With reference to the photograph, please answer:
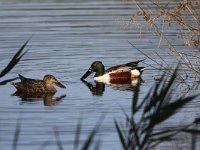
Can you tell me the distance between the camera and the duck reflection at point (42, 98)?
14527 mm

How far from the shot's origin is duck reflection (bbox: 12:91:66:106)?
14527 millimetres

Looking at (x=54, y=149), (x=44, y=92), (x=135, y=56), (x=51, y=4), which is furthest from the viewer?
(x=51, y=4)

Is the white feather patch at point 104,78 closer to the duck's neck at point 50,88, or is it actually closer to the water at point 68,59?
the water at point 68,59

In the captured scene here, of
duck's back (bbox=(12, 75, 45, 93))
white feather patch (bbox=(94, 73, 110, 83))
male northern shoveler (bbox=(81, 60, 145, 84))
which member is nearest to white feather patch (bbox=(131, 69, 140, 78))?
male northern shoveler (bbox=(81, 60, 145, 84))

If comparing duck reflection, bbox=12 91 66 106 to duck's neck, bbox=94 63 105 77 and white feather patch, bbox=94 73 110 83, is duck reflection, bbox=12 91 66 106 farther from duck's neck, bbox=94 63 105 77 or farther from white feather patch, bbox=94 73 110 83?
white feather patch, bbox=94 73 110 83

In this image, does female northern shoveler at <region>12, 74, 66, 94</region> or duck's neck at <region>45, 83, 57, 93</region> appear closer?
female northern shoveler at <region>12, 74, 66, 94</region>

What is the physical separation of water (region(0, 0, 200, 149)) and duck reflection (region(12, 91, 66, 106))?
29 mm

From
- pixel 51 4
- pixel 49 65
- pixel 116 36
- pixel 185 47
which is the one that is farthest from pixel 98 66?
pixel 51 4

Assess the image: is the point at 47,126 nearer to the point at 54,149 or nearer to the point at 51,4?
the point at 54,149

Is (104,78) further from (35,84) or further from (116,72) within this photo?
(35,84)

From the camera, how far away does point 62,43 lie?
20812 millimetres

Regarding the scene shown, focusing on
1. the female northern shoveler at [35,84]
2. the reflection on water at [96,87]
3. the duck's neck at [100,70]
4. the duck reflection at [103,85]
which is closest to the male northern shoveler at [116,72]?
the duck's neck at [100,70]

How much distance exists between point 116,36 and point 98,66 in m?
4.71

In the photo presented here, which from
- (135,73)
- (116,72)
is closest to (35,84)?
(116,72)
